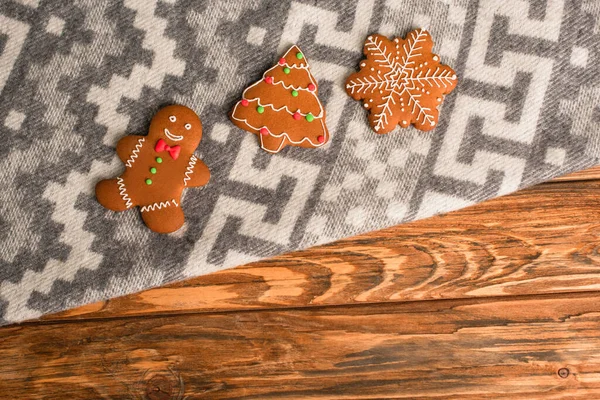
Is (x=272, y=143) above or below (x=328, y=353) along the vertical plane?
above

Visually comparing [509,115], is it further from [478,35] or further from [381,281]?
[381,281]

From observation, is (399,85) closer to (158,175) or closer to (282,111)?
(282,111)

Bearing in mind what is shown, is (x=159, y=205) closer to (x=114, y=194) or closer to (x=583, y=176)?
(x=114, y=194)

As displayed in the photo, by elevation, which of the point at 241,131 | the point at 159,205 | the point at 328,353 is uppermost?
the point at 241,131

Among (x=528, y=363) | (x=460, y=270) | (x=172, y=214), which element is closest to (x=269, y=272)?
(x=172, y=214)

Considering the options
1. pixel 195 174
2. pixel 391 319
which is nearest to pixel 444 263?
pixel 391 319

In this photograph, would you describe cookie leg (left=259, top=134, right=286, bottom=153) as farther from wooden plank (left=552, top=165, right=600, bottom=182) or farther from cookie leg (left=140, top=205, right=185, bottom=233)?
wooden plank (left=552, top=165, right=600, bottom=182)

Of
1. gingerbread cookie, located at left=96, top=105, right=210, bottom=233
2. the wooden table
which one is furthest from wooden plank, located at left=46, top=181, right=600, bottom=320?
gingerbread cookie, located at left=96, top=105, right=210, bottom=233
